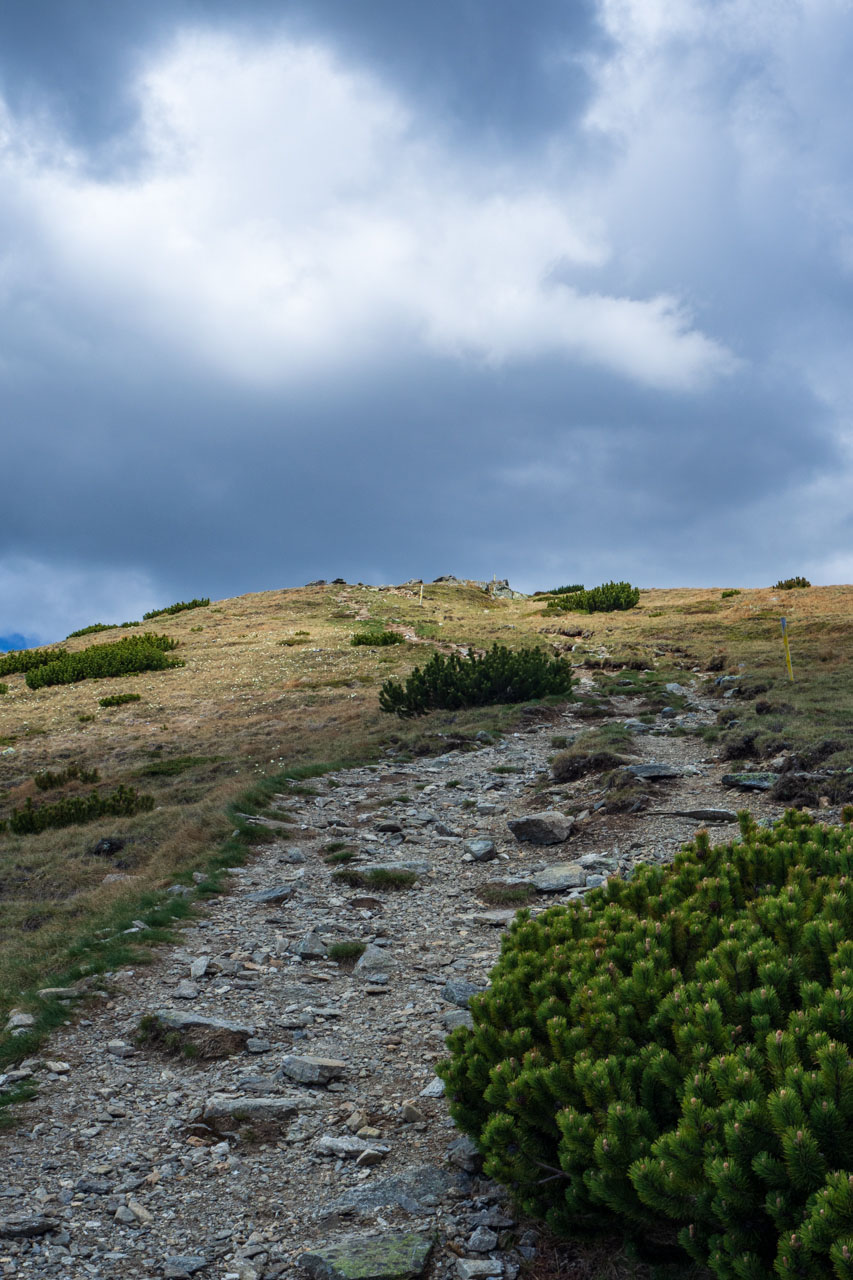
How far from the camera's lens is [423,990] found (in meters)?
7.63

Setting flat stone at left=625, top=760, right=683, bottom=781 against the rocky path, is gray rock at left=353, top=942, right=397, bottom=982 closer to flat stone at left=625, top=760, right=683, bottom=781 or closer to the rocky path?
the rocky path

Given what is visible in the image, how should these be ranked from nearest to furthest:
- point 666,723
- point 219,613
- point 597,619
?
1. point 666,723
2. point 597,619
3. point 219,613

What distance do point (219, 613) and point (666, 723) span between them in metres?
41.8

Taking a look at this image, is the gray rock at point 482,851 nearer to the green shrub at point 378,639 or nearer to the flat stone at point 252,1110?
the flat stone at point 252,1110

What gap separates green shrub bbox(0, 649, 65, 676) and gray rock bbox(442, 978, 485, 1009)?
42021 mm

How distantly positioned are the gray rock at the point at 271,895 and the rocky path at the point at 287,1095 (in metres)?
0.03

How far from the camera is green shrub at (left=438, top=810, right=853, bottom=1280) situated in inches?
121

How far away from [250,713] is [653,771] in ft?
56.0

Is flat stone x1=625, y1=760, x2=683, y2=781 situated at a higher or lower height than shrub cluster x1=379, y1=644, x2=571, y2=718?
lower

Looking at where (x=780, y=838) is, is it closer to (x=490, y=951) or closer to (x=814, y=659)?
(x=490, y=951)

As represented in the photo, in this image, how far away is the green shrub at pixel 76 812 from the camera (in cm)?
1691

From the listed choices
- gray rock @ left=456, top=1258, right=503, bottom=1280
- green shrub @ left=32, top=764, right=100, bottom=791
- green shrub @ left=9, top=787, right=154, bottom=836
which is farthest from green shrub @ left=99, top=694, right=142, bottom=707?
gray rock @ left=456, top=1258, right=503, bottom=1280

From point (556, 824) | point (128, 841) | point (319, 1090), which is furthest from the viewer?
point (128, 841)

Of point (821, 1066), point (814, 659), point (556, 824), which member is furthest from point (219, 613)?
point (821, 1066)
